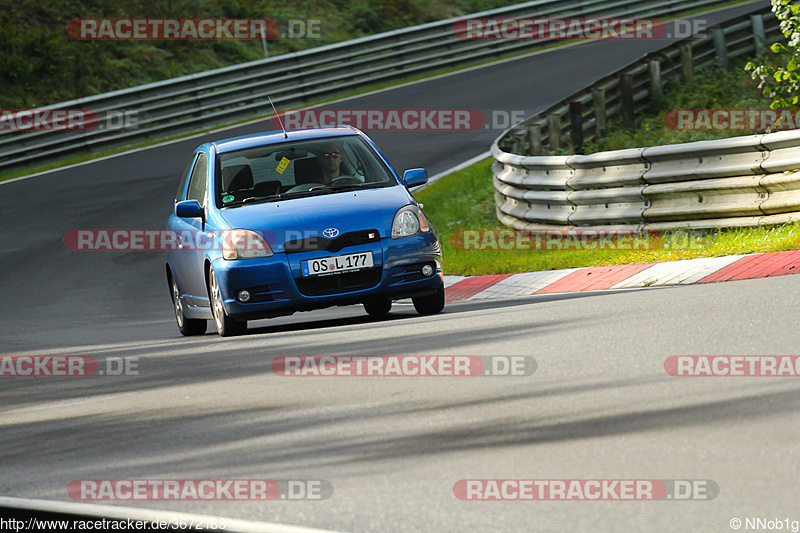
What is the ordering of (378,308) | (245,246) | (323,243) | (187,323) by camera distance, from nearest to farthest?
(323,243) < (245,246) < (378,308) < (187,323)

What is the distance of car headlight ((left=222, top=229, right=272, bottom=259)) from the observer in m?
9.24

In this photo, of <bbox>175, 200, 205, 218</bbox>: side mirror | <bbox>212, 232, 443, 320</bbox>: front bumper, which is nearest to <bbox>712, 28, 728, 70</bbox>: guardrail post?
<bbox>212, 232, 443, 320</bbox>: front bumper

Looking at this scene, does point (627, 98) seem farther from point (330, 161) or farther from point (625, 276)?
point (330, 161)

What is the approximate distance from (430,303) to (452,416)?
431 cm

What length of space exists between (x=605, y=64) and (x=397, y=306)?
17.4m

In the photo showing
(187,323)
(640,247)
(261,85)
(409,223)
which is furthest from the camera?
(261,85)

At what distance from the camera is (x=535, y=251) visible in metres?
13.7

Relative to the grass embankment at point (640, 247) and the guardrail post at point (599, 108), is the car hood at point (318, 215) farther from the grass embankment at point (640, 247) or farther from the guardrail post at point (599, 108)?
the guardrail post at point (599, 108)

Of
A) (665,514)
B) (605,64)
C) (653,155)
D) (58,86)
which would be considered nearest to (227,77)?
(58,86)

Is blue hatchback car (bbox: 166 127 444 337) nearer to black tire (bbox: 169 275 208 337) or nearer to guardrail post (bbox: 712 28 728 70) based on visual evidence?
black tire (bbox: 169 275 208 337)

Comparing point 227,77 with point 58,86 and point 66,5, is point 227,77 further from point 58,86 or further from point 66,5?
point 66,5

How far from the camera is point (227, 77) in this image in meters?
26.8

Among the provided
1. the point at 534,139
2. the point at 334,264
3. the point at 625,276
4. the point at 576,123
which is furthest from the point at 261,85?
the point at 334,264

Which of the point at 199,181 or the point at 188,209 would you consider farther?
the point at 199,181
